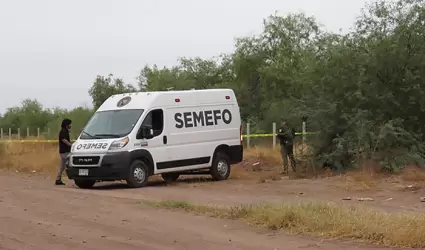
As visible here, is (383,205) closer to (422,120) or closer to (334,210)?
(334,210)

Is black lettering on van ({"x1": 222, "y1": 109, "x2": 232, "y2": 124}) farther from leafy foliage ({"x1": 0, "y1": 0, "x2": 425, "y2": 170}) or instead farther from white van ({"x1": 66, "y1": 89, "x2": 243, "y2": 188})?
leafy foliage ({"x1": 0, "y1": 0, "x2": 425, "y2": 170})

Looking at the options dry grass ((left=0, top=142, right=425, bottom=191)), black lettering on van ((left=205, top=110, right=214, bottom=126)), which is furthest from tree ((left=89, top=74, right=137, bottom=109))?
black lettering on van ((left=205, top=110, right=214, bottom=126))

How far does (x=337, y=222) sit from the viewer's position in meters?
9.83

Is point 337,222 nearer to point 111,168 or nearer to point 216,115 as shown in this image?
point 111,168

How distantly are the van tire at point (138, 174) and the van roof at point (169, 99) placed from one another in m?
1.57

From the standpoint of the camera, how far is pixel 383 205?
1392 centimetres

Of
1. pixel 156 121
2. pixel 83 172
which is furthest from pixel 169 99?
pixel 83 172

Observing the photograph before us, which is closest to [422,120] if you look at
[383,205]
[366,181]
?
[366,181]

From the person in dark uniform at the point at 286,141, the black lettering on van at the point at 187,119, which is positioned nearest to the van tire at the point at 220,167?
the black lettering on van at the point at 187,119

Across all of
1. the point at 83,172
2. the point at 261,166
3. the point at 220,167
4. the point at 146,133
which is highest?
the point at 146,133

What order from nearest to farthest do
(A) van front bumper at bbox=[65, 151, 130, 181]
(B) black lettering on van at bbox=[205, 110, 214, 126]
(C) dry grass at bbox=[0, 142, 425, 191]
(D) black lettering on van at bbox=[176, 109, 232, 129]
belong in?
(A) van front bumper at bbox=[65, 151, 130, 181] → (C) dry grass at bbox=[0, 142, 425, 191] → (D) black lettering on van at bbox=[176, 109, 232, 129] → (B) black lettering on van at bbox=[205, 110, 214, 126]

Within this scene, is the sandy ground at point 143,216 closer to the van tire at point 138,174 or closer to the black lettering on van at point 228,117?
the van tire at point 138,174

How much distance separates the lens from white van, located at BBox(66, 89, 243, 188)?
17828mm

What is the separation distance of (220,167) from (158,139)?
2.58 meters
